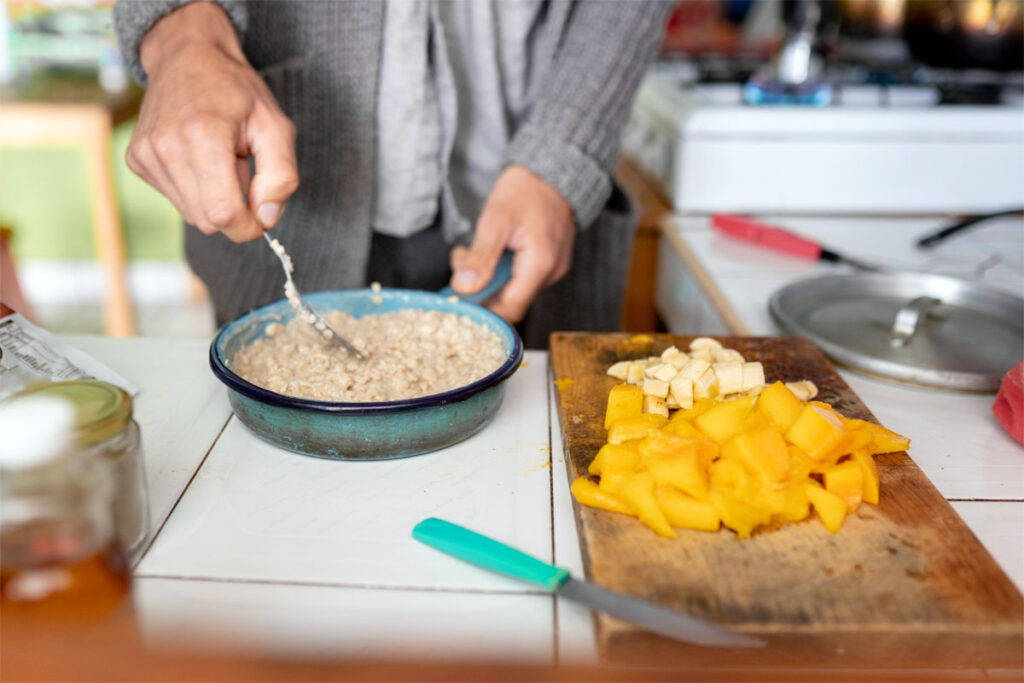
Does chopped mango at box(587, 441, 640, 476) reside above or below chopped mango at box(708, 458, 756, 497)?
below

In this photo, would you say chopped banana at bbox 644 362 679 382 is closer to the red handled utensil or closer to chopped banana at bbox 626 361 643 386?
chopped banana at bbox 626 361 643 386

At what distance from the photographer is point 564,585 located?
613 mm

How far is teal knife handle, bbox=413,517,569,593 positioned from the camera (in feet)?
2.05

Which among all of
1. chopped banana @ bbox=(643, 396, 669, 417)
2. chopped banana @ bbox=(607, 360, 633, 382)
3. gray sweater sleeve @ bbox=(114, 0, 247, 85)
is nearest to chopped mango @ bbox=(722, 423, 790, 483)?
chopped banana @ bbox=(643, 396, 669, 417)

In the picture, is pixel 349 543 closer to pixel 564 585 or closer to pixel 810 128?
pixel 564 585

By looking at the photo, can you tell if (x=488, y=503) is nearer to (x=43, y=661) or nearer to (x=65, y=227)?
(x=43, y=661)

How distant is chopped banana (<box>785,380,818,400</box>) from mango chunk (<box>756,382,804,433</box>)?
0.11 m

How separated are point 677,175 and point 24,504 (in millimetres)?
1405

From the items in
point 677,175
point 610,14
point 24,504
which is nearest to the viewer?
point 24,504

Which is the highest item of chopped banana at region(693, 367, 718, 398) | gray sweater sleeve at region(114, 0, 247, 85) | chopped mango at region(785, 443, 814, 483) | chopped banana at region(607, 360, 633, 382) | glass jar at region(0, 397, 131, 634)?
gray sweater sleeve at region(114, 0, 247, 85)

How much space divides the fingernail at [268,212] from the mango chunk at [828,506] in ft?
1.79

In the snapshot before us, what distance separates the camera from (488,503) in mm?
738

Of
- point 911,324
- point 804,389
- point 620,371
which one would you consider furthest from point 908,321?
point 620,371

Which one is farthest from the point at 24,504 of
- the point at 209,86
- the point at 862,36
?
the point at 862,36
